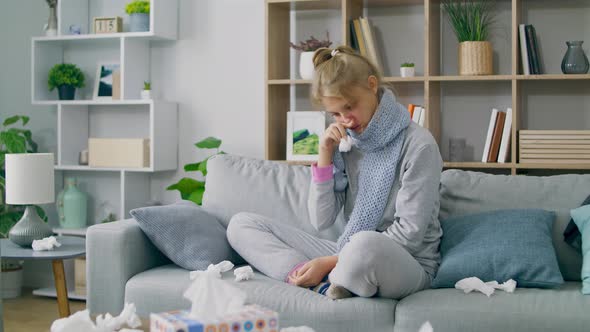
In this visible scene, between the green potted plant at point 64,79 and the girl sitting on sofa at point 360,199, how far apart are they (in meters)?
1.92

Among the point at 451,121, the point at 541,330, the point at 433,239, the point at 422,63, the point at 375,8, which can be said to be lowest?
the point at 541,330

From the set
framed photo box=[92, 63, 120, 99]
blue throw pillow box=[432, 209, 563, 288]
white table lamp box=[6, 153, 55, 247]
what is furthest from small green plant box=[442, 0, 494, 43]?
white table lamp box=[6, 153, 55, 247]

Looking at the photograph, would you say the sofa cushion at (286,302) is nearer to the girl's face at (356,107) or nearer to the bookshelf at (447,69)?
the girl's face at (356,107)

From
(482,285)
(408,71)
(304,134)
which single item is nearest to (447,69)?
(408,71)

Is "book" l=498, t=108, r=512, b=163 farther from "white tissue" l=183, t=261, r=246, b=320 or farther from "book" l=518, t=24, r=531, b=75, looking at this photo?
"white tissue" l=183, t=261, r=246, b=320

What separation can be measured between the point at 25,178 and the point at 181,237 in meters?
0.79

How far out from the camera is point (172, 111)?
4.19 m

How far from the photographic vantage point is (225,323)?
123cm

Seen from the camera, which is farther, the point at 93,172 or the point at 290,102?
the point at 93,172

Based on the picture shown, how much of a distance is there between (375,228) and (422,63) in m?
1.53

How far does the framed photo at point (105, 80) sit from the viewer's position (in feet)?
14.0

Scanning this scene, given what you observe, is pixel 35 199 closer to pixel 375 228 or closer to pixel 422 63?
pixel 375 228

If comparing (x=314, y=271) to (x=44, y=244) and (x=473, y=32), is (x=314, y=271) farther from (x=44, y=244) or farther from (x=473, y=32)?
(x=473, y=32)

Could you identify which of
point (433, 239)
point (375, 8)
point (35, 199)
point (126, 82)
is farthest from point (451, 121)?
point (35, 199)
